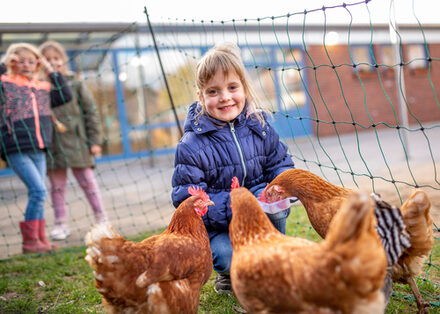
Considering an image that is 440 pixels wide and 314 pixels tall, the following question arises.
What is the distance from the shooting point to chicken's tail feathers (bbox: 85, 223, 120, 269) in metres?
1.71

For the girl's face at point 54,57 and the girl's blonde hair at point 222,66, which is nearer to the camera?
the girl's blonde hair at point 222,66

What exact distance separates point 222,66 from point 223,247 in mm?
1177

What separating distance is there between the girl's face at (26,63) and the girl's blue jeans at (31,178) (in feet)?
2.79

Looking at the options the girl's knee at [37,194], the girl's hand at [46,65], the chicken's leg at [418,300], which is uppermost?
the girl's hand at [46,65]

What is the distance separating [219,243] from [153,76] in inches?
376

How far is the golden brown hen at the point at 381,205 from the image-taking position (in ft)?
5.85

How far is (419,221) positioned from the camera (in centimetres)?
179

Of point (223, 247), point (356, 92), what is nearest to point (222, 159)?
point (223, 247)

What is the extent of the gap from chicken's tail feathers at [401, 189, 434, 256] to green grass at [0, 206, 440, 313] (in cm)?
47

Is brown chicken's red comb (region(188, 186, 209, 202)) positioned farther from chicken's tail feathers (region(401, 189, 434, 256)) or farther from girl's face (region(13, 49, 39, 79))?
girl's face (region(13, 49, 39, 79))

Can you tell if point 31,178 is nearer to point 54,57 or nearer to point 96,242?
point 54,57

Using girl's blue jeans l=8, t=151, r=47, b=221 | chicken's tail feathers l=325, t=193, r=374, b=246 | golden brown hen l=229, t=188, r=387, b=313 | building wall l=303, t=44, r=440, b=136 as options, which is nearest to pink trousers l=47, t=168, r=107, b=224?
girl's blue jeans l=8, t=151, r=47, b=221

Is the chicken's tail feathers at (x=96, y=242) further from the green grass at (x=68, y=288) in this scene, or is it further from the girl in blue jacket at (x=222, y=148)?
the green grass at (x=68, y=288)

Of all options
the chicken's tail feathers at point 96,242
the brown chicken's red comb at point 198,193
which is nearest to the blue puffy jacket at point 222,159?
the brown chicken's red comb at point 198,193
